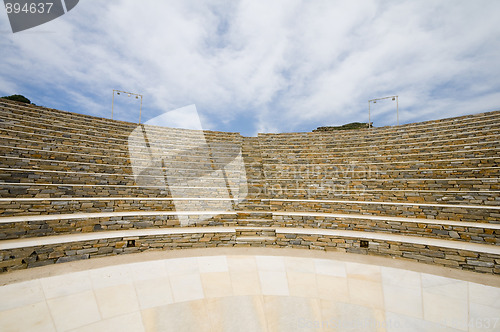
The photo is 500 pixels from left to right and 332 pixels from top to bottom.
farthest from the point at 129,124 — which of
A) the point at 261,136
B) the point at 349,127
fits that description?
the point at 349,127

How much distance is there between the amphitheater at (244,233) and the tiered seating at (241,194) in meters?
0.04

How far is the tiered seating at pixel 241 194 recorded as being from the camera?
16.9ft

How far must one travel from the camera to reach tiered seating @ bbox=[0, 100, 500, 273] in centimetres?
516

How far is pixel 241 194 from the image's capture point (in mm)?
8508

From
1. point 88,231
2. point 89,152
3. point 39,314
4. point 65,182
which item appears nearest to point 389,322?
point 39,314

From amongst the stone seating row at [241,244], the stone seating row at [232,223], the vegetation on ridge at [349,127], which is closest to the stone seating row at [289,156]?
the stone seating row at [232,223]

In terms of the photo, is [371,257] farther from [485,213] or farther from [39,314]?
[39,314]

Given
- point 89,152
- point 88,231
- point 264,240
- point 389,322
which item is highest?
point 89,152

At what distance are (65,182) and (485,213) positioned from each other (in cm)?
1173

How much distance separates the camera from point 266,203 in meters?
8.15

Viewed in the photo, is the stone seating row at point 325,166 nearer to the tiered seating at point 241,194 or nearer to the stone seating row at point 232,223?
the tiered seating at point 241,194

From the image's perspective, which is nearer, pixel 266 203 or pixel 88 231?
pixel 88 231

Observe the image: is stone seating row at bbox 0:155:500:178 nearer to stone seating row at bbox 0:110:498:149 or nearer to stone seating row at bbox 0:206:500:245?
stone seating row at bbox 0:110:498:149

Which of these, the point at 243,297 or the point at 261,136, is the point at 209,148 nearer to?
the point at 261,136
